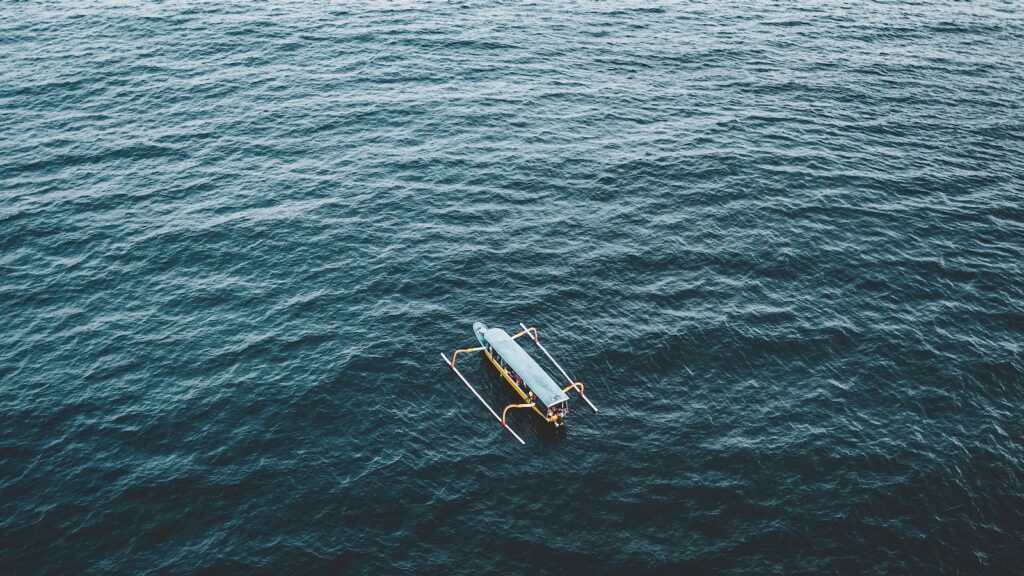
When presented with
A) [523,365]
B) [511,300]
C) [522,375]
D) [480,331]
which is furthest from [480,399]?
[511,300]

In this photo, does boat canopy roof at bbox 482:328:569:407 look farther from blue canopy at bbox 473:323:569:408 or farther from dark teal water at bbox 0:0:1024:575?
dark teal water at bbox 0:0:1024:575

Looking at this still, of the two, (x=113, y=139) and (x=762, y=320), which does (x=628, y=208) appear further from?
(x=113, y=139)

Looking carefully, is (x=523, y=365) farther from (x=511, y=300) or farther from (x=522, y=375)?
(x=511, y=300)

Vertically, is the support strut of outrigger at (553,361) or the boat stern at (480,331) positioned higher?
the boat stern at (480,331)

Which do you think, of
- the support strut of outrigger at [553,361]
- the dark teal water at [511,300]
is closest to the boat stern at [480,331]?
the dark teal water at [511,300]

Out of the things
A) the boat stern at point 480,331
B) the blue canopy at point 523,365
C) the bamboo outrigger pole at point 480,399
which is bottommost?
the bamboo outrigger pole at point 480,399

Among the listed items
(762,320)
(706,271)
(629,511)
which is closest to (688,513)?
(629,511)

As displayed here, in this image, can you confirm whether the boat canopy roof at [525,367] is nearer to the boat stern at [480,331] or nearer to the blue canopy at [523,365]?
the blue canopy at [523,365]

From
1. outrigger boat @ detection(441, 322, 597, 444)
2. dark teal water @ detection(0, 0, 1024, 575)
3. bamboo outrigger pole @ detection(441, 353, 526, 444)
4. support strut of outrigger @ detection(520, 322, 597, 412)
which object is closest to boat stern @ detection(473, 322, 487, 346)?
outrigger boat @ detection(441, 322, 597, 444)
